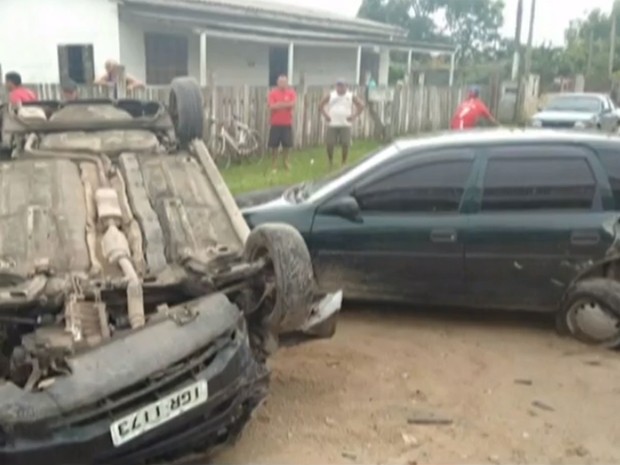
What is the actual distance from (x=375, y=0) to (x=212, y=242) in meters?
54.5

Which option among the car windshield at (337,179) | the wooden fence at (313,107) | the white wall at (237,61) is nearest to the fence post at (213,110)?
the wooden fence at (313,107)

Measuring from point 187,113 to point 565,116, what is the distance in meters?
15.8

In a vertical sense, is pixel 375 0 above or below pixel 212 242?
above

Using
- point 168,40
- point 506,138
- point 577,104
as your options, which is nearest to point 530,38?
point 577,104

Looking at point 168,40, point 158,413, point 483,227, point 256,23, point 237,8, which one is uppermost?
point 237,8

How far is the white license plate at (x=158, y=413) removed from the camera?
3.37 metres

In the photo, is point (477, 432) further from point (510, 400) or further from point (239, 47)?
point (239, 47)

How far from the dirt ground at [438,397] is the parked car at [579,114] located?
14035 millimetres

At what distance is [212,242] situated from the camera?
4.76 meters

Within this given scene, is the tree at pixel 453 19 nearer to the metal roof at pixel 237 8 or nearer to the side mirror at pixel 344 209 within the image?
the metal roof at pixel 237 8

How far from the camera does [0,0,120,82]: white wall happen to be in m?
18.9

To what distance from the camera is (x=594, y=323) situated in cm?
589

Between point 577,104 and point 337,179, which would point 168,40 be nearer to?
point 577,104

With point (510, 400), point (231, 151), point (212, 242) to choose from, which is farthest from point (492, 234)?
point (231, 151)
